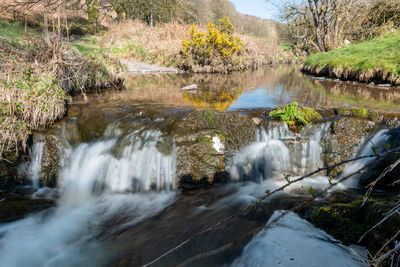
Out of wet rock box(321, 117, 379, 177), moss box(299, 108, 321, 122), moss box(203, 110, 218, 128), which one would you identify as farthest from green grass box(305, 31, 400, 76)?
moss box(203, 110, 218, 128)

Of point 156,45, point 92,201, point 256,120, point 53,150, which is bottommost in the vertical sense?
point 92,201

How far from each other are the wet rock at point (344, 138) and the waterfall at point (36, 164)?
5.72m

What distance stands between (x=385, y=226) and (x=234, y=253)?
163 cm

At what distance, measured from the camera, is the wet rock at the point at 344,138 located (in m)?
5.08

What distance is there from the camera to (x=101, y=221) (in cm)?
416

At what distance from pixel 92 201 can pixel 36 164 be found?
4.76 feet

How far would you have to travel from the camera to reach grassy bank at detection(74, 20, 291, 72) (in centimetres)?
1877

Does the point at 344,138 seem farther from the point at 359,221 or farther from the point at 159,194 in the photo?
the point at 159,194

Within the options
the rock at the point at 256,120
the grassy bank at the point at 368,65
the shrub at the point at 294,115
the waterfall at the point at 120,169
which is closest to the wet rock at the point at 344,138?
the shrub at the point at 294,115

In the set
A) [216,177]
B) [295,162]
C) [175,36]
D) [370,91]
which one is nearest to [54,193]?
[216,177]

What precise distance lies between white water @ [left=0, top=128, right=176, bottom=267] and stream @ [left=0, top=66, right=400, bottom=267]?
19mm

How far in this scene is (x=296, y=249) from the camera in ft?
9.57

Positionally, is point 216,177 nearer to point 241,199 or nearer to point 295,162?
point 241,199

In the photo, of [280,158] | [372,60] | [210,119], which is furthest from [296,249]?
[372,60]
